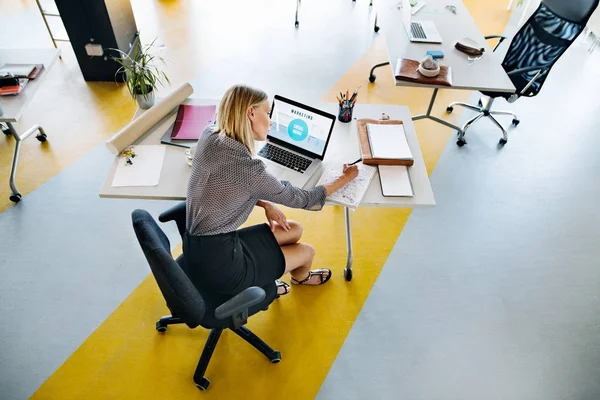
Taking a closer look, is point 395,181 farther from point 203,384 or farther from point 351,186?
point 203,384

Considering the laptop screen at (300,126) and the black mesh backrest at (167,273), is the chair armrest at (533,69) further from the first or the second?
the black mesh backrest at (167,273)

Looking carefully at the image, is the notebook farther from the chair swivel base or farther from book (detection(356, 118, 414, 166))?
book (detection(356, 118, 414, 166))

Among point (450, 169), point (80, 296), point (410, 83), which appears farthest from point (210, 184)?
point (450, 169)

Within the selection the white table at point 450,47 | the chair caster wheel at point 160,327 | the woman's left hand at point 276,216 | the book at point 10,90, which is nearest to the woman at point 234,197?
the woman's left hand at point 276,216

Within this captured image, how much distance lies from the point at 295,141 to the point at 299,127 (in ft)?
0.30

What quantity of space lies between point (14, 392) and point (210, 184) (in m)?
1.64

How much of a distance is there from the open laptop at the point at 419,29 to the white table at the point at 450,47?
1.4 inches

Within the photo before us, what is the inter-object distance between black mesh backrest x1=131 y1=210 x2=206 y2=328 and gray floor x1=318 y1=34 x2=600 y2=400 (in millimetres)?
1012

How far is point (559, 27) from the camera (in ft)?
10.6

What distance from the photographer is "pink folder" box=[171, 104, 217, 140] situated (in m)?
2.40

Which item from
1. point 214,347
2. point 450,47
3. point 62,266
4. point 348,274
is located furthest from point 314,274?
point 450,47

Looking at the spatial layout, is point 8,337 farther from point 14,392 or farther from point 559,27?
point 559,27

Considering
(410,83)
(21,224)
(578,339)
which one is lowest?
(578,339)

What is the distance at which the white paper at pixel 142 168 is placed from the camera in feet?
7.04
